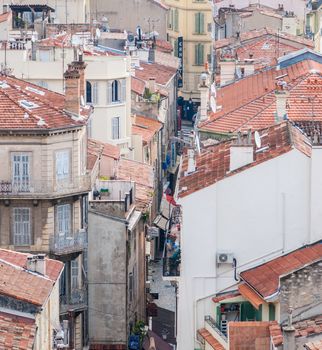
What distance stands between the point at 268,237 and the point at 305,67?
23.9 m

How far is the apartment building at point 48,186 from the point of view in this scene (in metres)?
65.6

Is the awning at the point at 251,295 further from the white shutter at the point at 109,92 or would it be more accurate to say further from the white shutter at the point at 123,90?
the white shutter at the point at 123,90

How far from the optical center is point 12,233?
6644cm

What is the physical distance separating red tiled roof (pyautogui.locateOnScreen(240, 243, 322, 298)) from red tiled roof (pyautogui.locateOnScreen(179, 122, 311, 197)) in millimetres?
3008

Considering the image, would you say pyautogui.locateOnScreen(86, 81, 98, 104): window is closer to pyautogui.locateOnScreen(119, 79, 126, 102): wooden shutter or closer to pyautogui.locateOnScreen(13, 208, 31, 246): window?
pyautogui.locateOnScreen(119, 79, 126, 102): wooden shutter

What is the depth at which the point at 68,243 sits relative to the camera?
67.6m

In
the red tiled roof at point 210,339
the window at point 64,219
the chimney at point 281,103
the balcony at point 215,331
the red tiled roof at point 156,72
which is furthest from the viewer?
the red tiled roof at point 156,72

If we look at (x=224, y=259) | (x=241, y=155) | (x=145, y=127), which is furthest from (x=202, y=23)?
(x=224, y=259)

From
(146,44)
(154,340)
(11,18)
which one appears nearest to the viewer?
(154,340)

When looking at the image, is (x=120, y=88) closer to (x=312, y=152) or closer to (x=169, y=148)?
(x=169, y=148)

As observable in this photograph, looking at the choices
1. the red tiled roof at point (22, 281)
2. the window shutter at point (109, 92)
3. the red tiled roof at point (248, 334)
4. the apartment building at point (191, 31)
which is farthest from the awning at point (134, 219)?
the apartment building at point (191, 31)

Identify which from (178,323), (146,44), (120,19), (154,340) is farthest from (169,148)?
(178,323)

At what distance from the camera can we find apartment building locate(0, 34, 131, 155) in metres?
86.9

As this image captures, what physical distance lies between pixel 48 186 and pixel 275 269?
41.8 ft
